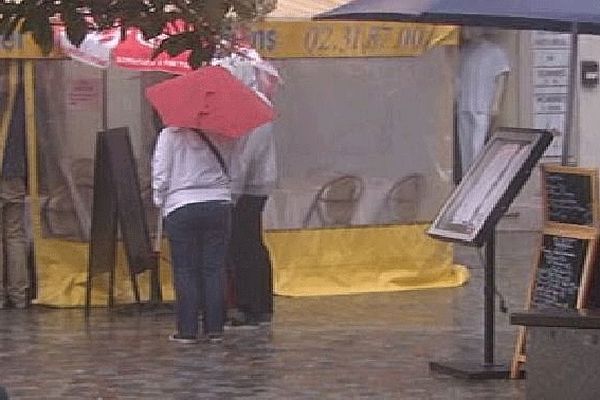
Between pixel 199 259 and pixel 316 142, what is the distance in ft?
8.56

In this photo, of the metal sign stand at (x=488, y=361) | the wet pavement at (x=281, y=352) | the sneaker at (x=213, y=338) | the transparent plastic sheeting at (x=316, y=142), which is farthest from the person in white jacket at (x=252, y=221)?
the metal sign stand at (x=488, y=361)

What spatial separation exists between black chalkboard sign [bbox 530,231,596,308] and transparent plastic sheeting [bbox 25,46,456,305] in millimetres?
3946

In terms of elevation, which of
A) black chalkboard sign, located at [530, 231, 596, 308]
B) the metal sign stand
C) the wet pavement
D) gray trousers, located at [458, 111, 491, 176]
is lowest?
the wet pavement

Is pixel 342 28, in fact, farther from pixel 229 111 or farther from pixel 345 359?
pixel 345 359

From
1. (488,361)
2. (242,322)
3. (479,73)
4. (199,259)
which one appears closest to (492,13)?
(488,361)

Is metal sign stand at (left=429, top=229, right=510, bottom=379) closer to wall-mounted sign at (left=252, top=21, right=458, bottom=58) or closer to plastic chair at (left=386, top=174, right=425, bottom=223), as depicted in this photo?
wall-mounted sign at (left=252, top=21, right=458, bottom=58)

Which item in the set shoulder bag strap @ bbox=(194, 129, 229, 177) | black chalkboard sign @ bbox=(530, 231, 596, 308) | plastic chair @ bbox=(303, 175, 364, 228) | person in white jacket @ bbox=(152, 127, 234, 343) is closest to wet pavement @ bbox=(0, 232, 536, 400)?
person in white jacket @ bbox=(152, 127, 234, 343)

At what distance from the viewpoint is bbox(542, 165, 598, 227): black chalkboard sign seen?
9.13 metres

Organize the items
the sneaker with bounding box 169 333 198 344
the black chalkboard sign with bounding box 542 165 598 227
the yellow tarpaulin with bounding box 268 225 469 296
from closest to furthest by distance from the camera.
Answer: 1. the black chalkboard sign with bounding box 542 165 598 227
2. the sneaker with bounding box 169 333 198 344
3. the yellow tarpaulin with bounding box 268 225 469 296

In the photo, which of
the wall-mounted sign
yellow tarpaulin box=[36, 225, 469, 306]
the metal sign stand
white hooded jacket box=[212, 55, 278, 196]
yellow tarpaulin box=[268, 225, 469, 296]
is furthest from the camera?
yellow tarpaulin box=[268, 225, 469, 296]

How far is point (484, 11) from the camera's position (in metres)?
8.73

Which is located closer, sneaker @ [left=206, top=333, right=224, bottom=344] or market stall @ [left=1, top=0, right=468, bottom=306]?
sneaker @ [left=206, top=333, right=224, bottom=344]

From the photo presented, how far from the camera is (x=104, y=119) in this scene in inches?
508

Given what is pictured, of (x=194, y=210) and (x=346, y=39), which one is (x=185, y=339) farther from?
(x=346, y=39)
